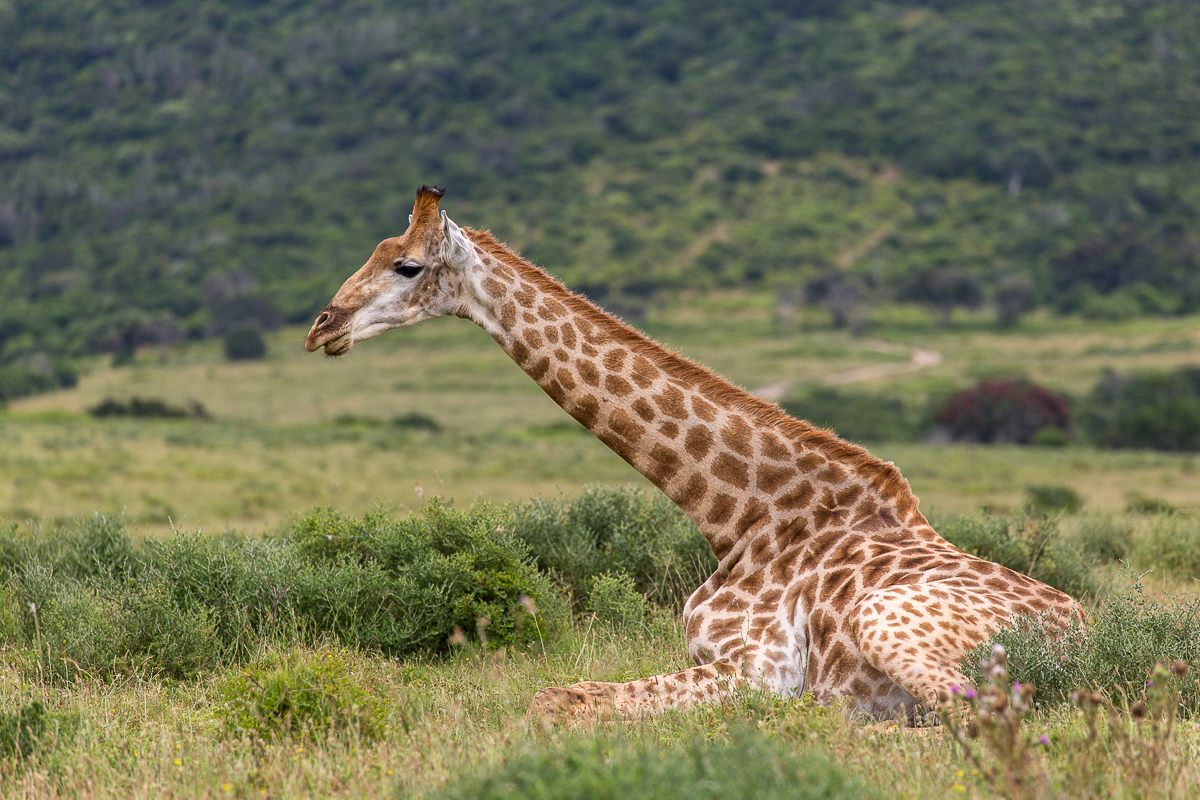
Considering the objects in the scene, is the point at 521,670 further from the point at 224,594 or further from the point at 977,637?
the point at 977,637

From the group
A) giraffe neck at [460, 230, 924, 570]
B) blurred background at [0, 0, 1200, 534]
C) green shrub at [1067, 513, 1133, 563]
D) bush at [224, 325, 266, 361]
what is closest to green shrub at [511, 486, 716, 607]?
blurred background at [0, 0, 1200, 534]

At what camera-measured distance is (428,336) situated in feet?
267

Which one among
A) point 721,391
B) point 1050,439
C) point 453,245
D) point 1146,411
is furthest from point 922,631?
point 1146,411

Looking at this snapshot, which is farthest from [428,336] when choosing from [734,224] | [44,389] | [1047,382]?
[1047,382]

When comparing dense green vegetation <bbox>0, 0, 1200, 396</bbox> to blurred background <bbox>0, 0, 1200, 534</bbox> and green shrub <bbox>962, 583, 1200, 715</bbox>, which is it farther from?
green shrub <bbox>962, 583, 1200, 715</bbox>

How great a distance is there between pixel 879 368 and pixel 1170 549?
5635 cm

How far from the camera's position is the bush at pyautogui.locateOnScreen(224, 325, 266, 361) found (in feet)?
261

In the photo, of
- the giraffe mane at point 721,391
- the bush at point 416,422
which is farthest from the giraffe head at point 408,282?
the bush at point 416,422

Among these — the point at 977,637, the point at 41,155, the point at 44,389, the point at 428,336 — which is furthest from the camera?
the point at 41,155

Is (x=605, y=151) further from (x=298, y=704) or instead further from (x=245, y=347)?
(x=298, y=704)

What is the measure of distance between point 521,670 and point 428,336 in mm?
76562

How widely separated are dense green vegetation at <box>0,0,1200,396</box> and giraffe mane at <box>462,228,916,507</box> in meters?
67.1

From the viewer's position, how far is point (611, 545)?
8570 millimetres

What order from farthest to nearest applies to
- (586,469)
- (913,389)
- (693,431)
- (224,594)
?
(913,389), (586,469), (224,594), (693,431)
